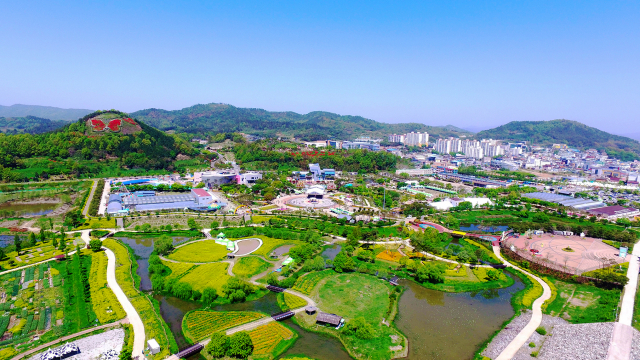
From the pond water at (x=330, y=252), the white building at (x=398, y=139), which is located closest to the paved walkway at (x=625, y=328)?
the pond water at (x=330, y=252)

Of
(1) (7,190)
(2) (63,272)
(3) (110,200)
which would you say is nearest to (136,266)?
(2) (63,272)

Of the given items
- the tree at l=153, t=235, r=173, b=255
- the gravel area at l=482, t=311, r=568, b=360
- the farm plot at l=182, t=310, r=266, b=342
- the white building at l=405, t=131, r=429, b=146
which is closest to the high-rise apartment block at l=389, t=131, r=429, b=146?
the white building at l=405, t=131, r=429, b=146

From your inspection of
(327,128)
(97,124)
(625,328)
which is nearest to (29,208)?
(97,124)

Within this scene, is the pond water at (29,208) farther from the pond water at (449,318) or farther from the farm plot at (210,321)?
the pond water at (449,318)

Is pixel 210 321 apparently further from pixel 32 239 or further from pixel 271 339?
pixel 32 239

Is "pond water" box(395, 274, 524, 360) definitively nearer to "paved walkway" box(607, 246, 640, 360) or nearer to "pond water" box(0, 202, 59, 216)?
"paved walkway" box(607, 246, 640, 360)
